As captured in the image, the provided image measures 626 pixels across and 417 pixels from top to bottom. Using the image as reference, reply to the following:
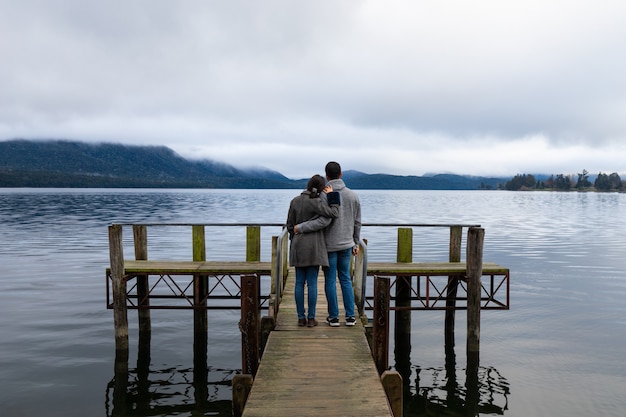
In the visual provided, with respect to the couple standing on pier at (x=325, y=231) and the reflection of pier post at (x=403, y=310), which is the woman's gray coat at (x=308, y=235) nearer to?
the couple standing on pier at (x=325, y=231)

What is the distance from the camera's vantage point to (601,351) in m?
16.4

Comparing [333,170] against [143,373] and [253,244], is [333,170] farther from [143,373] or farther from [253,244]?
[143,373]

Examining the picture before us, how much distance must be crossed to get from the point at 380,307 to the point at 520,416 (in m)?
6.30

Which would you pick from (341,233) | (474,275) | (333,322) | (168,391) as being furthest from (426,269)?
(168,391)

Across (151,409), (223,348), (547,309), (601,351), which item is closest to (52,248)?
(223,348)

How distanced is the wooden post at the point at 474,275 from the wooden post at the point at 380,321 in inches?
238

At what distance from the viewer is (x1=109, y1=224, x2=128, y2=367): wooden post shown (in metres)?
12.8

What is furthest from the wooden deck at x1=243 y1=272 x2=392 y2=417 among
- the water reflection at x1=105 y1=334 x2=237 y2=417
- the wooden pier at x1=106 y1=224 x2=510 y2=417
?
the water reflection at x1=105 y1=334 x2=237 y2=417

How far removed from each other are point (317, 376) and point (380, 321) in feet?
4.47

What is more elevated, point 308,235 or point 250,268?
point 308,235

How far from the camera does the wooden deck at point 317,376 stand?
6.10 metres

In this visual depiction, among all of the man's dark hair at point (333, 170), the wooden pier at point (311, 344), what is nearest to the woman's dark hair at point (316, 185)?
the man's dark hair at point (333, 170)

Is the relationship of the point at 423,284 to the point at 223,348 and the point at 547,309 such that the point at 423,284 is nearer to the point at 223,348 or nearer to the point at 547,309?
the point at 547,309

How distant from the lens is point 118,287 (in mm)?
13008
